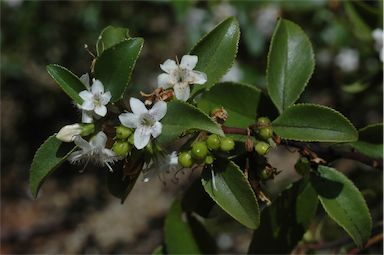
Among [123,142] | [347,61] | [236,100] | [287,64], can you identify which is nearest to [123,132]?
[123,142]

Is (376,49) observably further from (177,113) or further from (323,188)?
(177,113)

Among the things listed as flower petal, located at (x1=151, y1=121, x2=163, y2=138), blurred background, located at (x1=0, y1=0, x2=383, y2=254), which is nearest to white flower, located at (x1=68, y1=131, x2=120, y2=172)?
flower petal, located at (x1=151, y1=121, x2=163, y2=138)

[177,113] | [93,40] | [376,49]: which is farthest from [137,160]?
[93,40]

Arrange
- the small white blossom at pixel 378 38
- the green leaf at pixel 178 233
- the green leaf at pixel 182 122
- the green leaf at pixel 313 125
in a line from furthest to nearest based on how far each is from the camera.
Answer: the small white blossom at pixel 378 38, the green leaf at pixel 178 233, the green leaf at pixel 313 125, the green leaf at pixel 182 122

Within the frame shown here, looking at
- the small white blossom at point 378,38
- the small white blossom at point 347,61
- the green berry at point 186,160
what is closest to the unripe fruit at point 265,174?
the green berry at point 186,160

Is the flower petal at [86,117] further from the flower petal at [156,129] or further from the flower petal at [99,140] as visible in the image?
the flower petal at [156,129]

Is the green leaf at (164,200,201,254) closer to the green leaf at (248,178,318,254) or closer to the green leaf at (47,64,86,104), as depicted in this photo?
the green leaf at (248,178,318,254)
